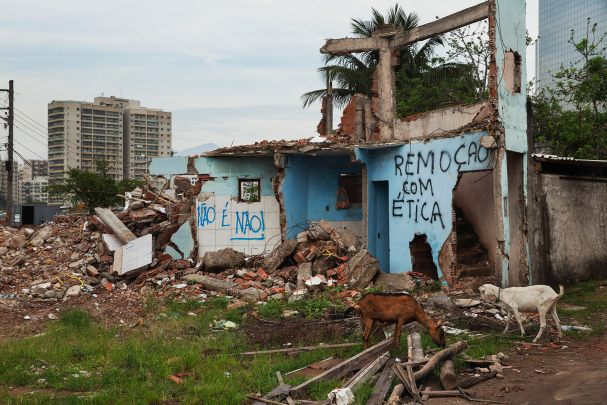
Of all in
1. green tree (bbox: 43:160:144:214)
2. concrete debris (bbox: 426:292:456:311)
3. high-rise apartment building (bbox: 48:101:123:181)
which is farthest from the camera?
high-rise apartment building (bbox: 48:101:123:181)

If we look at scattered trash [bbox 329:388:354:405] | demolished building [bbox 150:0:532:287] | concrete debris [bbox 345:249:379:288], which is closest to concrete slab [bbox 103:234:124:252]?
demolished building [bbox 150:0:532:287]

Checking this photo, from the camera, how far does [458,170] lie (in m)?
10.8

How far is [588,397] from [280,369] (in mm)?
3369

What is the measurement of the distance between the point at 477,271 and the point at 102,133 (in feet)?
286

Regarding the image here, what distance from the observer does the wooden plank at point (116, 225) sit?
13.3 meters

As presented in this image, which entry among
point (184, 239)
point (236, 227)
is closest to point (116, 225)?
point (184, 239)

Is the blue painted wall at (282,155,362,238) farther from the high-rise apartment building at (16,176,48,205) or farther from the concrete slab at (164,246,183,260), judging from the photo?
the high-rise apartment building at (16,176,48,205)

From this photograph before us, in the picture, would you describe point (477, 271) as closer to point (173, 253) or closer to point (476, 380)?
point (476, 380)

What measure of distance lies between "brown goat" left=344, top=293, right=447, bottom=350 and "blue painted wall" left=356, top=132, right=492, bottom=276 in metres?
4.70

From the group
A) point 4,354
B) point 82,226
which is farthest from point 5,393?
point 82,226

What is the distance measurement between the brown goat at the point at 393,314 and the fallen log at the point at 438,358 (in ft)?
0.87

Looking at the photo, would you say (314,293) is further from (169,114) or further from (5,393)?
(169,114)

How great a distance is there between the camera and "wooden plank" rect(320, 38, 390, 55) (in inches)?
541

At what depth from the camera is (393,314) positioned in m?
6.51
